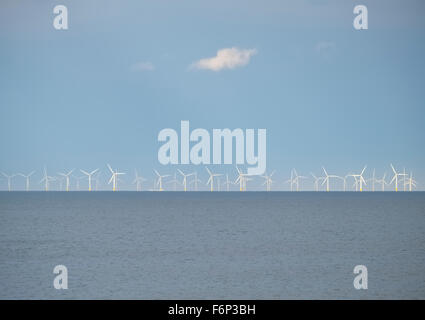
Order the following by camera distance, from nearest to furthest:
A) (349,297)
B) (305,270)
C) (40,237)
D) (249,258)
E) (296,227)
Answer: (349,297)
(305,270)
(249,258)
(40,237)
(296,227)

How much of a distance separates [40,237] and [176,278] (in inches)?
1509

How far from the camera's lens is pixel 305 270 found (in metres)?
48.2

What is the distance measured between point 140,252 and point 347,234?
33991 millimetres

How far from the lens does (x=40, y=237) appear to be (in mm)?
77188

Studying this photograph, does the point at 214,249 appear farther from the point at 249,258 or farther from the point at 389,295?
the point at 389,295
